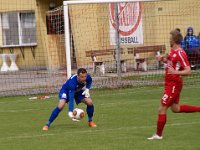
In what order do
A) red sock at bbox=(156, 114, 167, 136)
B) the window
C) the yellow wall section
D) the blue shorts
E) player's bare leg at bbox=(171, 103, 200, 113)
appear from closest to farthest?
1. red sock at bbox=(156, 114, 167, 136)
2. player's bare leg at bbox=(171, 103, 200, 113)
3. the blue shorts
4. the yellow wall section
5. the window

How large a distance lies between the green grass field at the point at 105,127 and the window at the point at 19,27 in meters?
14.0

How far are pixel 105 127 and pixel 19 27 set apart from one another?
2089cm

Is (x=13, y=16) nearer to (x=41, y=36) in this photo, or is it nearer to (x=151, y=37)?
(x=41, y=36)

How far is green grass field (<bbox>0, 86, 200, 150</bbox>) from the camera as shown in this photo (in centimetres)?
1234

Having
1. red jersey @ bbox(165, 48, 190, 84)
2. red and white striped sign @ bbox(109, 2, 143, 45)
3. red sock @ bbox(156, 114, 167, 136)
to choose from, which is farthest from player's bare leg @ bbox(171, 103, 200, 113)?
red and white striped sign @ bbox(109, 2, 143, 45)

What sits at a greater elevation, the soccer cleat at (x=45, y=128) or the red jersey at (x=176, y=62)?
the red jersey at (x=176, y=62)

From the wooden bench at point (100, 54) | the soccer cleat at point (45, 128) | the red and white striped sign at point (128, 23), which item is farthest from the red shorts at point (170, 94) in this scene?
the red and white striped sign at point (128, 23)

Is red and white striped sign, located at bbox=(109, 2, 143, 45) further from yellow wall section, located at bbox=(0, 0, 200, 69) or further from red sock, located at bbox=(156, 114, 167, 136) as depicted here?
red sock, located at bbox=(156, 114, 167, 136)

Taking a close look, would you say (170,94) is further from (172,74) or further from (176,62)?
(176,62)

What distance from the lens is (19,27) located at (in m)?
34.9

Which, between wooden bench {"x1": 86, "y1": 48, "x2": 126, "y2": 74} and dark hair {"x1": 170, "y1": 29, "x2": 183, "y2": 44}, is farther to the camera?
wooden bench {"x1": 86, "y1": 48, "x2": 126, "y2": 74}

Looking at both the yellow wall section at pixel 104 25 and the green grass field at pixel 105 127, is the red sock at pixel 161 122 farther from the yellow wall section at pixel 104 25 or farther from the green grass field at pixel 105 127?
the yellow wall section at pixel 104 25

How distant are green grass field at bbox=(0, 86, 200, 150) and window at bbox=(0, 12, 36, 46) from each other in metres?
14.0

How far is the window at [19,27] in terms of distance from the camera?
34781 millimetres
